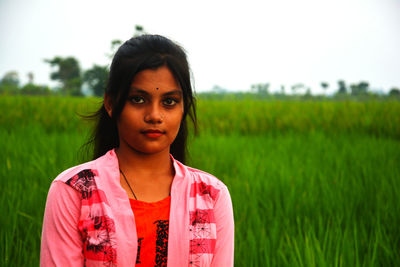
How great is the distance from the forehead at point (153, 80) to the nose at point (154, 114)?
0.05 m

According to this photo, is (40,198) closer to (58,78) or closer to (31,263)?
(31,263)

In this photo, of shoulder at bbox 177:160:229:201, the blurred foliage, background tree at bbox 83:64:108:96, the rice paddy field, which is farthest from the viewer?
the blurred foliage

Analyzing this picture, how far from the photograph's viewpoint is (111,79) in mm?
895

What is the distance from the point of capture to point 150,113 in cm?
82

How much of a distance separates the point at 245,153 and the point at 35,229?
205 centimetres

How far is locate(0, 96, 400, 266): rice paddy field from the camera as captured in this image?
1.53 metres

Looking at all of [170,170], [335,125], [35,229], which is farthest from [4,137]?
[335,125]

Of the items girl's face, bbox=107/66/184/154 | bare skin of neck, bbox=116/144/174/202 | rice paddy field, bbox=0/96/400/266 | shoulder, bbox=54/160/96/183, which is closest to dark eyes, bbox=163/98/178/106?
girl's face, bbox=107/66/184/154

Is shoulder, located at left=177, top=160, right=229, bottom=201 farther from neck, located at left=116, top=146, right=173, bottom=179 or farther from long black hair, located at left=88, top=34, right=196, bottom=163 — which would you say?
long black hair, located at left=88, top=34, right=196, bottom=163

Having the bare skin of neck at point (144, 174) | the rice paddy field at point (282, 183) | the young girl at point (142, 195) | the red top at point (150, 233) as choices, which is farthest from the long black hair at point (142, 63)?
the rice paddy field at point (282, 183)

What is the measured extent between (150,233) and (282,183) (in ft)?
5.41

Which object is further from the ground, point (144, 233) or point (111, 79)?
point (111, 79)

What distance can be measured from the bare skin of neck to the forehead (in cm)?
16

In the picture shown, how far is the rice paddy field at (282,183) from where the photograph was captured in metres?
1.53
